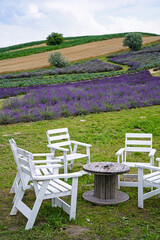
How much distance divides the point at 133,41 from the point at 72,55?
9.71 meters

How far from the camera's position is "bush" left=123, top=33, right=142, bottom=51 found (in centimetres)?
5303

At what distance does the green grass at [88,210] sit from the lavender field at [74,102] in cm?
192

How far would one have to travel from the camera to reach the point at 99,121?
42.3 ft

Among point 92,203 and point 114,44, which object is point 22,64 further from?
point 92,203

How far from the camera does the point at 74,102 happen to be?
15.3m

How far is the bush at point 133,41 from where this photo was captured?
53.0 m

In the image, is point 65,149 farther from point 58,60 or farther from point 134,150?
point 58,60

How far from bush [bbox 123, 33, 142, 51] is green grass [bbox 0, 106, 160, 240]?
43.3 meters

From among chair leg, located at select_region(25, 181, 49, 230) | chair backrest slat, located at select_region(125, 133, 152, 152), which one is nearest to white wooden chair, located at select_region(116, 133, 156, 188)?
chair backrest slat, located at select_region(125, 133, 152, 152)

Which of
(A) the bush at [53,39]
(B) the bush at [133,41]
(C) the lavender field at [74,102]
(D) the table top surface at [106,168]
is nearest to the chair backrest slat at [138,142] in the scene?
(D) the table top surface at [106,168]

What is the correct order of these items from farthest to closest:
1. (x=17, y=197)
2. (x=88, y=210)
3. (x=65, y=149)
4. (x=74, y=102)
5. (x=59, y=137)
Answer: (x=74, y=102) < (x=59, y=137) < (x=65, y=149) < (x=88, y=210) < (x=17, y=197)

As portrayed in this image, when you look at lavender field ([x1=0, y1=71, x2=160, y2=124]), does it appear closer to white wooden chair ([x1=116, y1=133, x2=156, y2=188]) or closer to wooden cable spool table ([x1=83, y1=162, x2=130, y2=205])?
white wooden chair ([x1=116, y1=133, x2=156, y2=188])

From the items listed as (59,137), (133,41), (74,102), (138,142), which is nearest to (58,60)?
(133,41)

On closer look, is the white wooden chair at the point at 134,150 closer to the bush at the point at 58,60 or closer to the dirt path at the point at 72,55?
the bush at the point at 58,60
